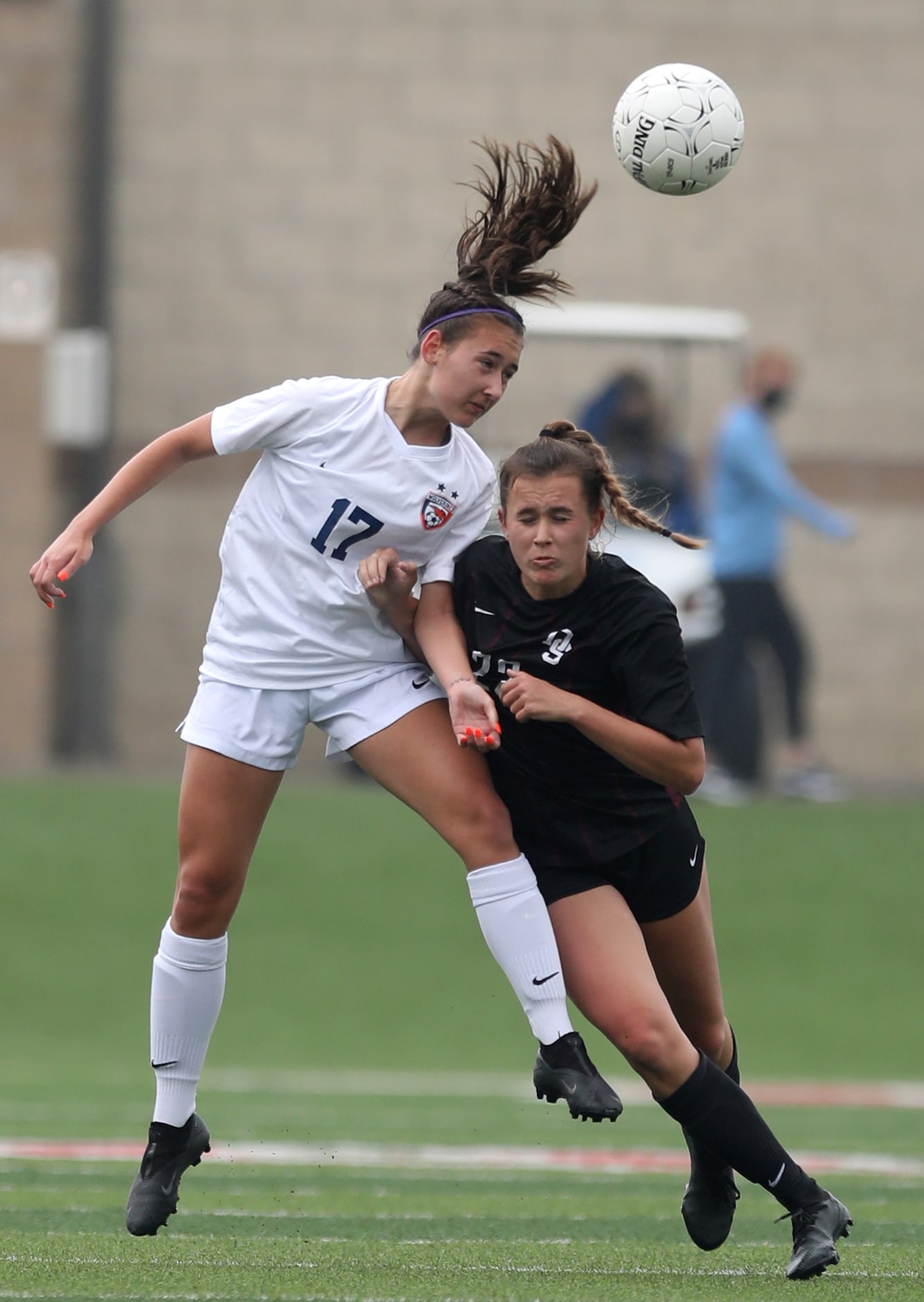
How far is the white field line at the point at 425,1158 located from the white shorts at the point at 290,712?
234 cm

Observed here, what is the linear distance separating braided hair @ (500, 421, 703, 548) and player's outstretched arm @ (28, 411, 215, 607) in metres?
0.69

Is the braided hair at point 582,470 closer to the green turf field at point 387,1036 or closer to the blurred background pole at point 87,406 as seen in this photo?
the green turf field at point 387,1036

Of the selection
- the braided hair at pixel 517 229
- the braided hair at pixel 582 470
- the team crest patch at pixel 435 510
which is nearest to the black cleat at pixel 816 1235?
the braided hair at pixel 582 470

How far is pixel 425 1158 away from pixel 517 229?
330 centimetres

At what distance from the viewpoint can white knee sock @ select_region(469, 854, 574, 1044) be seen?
185 inches

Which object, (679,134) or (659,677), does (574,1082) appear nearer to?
(659,677)

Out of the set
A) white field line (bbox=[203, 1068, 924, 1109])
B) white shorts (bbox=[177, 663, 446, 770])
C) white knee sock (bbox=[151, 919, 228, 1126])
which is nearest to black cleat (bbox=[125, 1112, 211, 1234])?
white knee sock (bbox=[151, 919, 228, 1126])

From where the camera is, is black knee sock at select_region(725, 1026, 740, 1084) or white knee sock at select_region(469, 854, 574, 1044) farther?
black knee sock at select_region(725, 1026, 740, 1084)

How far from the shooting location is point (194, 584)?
1588 centimetres

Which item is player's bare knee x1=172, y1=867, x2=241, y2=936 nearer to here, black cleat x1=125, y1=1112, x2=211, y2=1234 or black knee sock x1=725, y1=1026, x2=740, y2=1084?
black cleat x1=125, y1=1112, x2=211, y2=1234

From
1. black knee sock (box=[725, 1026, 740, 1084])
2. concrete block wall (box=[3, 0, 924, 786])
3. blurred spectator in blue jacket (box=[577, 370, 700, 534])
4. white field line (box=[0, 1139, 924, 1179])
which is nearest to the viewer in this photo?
black knee sock (box=[725, 1026, 740, 1084])

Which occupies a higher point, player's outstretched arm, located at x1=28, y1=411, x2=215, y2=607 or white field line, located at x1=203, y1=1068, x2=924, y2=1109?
player's outstretched arm, located at x1=28, y1=411, x2=215, y2=607

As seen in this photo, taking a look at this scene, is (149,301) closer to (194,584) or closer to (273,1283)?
(194,584)

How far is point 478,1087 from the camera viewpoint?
31.4 ft
